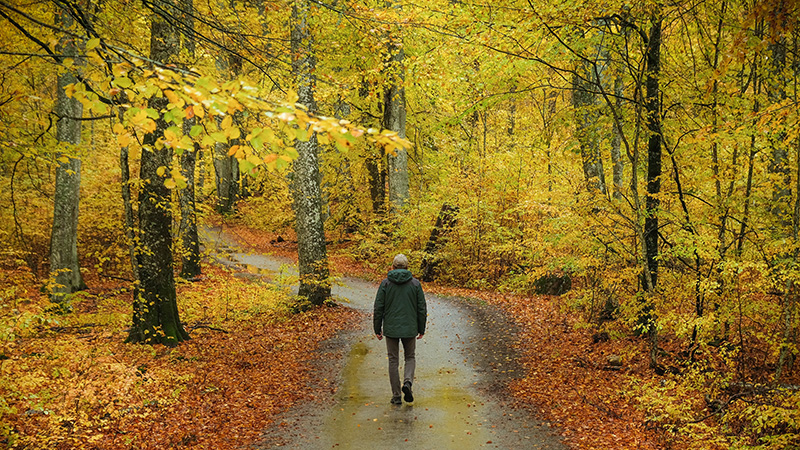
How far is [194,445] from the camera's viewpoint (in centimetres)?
552

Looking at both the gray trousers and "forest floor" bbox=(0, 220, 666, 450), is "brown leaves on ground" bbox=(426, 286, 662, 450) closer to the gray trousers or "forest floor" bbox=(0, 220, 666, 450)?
"forest floor" bbox=(0, 220, 666, 450)

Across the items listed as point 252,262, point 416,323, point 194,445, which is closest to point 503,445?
point 416,323

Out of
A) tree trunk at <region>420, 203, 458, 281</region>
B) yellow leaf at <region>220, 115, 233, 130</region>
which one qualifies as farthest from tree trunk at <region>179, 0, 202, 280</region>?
yellow leaf at <region>220, 115, 233, 130</region>

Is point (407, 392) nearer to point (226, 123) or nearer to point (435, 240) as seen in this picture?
point (226, 123)

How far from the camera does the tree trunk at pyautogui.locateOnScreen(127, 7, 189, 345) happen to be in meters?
8.21

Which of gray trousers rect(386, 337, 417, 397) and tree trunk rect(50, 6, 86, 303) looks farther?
tree trunk rect(50, 6, 86, 303)

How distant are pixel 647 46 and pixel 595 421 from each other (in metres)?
4.99

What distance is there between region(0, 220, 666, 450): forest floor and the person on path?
124 cm

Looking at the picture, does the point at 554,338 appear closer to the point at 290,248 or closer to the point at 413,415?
the point at 413,415

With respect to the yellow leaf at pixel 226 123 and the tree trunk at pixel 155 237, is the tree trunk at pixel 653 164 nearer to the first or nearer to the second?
the yellow leaf at pixel 226 123

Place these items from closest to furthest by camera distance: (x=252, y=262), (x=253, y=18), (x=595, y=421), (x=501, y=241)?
(x=595, y=421)
(x=253, y=18)
(x=501, y=241)
(x=252, y=262)

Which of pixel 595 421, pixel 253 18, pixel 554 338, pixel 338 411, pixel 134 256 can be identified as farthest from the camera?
pixel 253 18

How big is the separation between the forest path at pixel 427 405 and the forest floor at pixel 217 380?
0.59ft

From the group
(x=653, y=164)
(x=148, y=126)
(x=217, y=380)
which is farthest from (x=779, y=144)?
(x=217, y=380)
